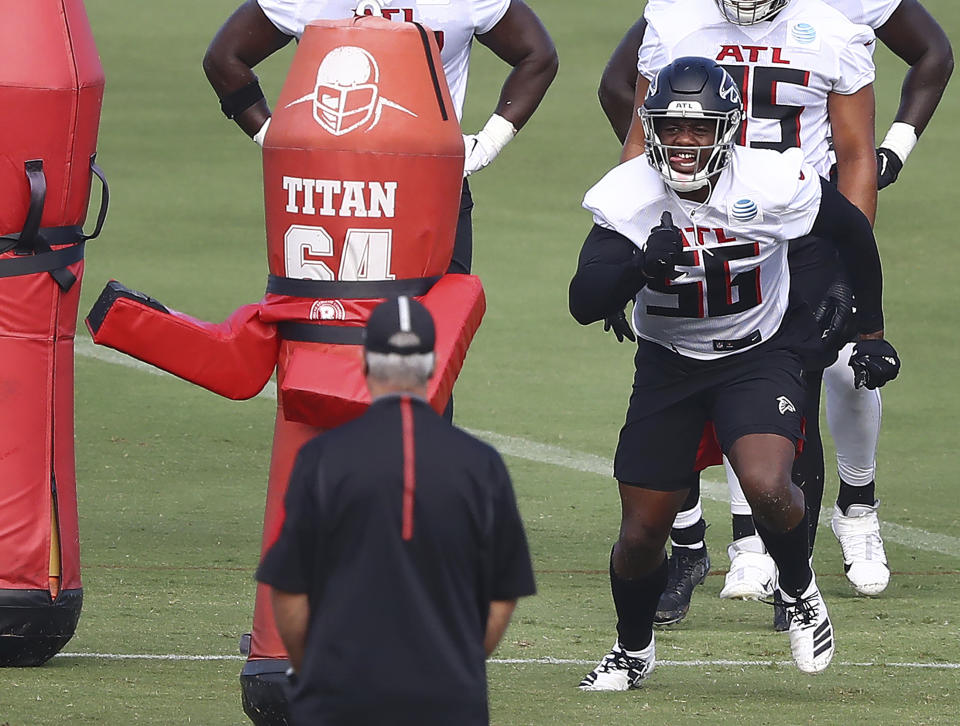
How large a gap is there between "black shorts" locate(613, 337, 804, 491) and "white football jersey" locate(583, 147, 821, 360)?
5cm

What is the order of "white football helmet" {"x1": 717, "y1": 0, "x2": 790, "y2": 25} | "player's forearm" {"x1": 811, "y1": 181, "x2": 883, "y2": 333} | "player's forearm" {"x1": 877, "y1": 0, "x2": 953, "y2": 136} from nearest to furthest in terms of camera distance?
"player's forearm" {"x1": 811, "y1": 181, "x2": 883, "y2": 333}
"white football helmet" {"x1": 717, "y1": 0, "x2": 790, "y2": 25}
"player's forearm" {"x1": 877, "y1": 0, "x2": 953, "y2": 136}

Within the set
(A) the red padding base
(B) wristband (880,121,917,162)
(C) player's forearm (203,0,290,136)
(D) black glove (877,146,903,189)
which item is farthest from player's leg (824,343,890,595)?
(A) the red padding base

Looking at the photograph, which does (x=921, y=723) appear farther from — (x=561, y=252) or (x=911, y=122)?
(x=561, y=252)

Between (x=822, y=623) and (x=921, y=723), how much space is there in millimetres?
545

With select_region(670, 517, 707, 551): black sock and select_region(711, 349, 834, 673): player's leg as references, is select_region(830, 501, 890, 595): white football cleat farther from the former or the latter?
select_region(711, 349, 834, 673): player's leg

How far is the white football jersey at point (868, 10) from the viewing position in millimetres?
6832

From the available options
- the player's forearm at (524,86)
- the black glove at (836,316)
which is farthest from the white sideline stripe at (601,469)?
the black glove at (836,316)

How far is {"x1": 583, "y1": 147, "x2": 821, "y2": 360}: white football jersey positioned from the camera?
17.1ft

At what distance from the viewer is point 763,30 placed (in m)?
6.13

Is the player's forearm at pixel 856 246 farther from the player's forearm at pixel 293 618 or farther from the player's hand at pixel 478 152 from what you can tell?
the player's forearm at pixel 293 618

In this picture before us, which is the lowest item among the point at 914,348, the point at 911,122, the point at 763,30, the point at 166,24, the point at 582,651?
the point at 166,24

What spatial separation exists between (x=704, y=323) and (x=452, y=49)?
1600 mm

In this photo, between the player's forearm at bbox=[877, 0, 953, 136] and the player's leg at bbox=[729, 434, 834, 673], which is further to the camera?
the player's forearm at bbox=[877, 0, 953, 136]

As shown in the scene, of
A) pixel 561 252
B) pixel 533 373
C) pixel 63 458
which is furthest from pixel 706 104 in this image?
pixel 561 252
